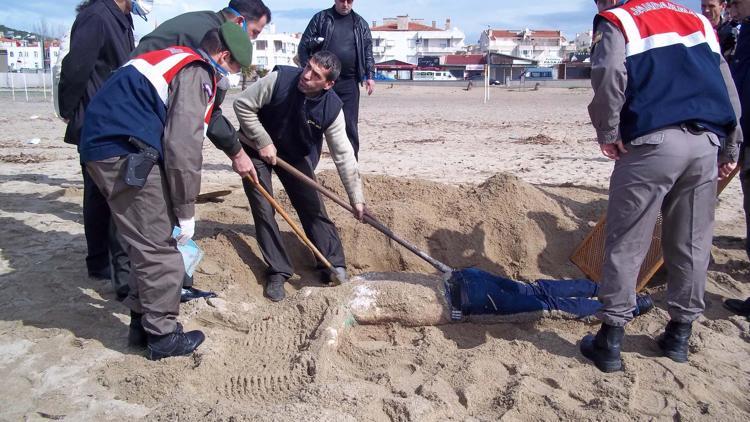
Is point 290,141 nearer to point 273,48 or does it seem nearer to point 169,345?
point 169,345

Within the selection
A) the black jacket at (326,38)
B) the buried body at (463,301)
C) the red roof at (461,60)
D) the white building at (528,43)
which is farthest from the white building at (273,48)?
the buried body at (463,301)

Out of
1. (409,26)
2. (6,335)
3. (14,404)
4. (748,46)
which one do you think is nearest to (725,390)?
(748,46)

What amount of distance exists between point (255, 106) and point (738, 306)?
332 cm

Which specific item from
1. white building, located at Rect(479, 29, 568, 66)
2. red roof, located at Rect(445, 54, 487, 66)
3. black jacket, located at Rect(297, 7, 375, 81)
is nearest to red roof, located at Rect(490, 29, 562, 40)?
white building, located at Rect(479, 29, 568, 66)

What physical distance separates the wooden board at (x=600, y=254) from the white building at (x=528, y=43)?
92.9m

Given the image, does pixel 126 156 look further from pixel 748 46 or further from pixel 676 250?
pixel 748 46

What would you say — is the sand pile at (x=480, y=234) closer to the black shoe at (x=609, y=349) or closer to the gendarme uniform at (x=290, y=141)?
the gendarme uniform at (x=290, y=141)

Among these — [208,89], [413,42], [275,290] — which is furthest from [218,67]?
[413,42]

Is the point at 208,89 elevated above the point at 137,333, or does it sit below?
above

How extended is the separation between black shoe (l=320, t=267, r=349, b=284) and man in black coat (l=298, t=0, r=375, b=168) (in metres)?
1.81

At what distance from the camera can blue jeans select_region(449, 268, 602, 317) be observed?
135 inches

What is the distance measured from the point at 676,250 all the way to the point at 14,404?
125 inches

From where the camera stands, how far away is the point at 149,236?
111 inches

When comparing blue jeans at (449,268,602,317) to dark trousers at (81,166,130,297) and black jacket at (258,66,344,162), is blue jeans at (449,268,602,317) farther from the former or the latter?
dark trousers at (81,166,130,297)
